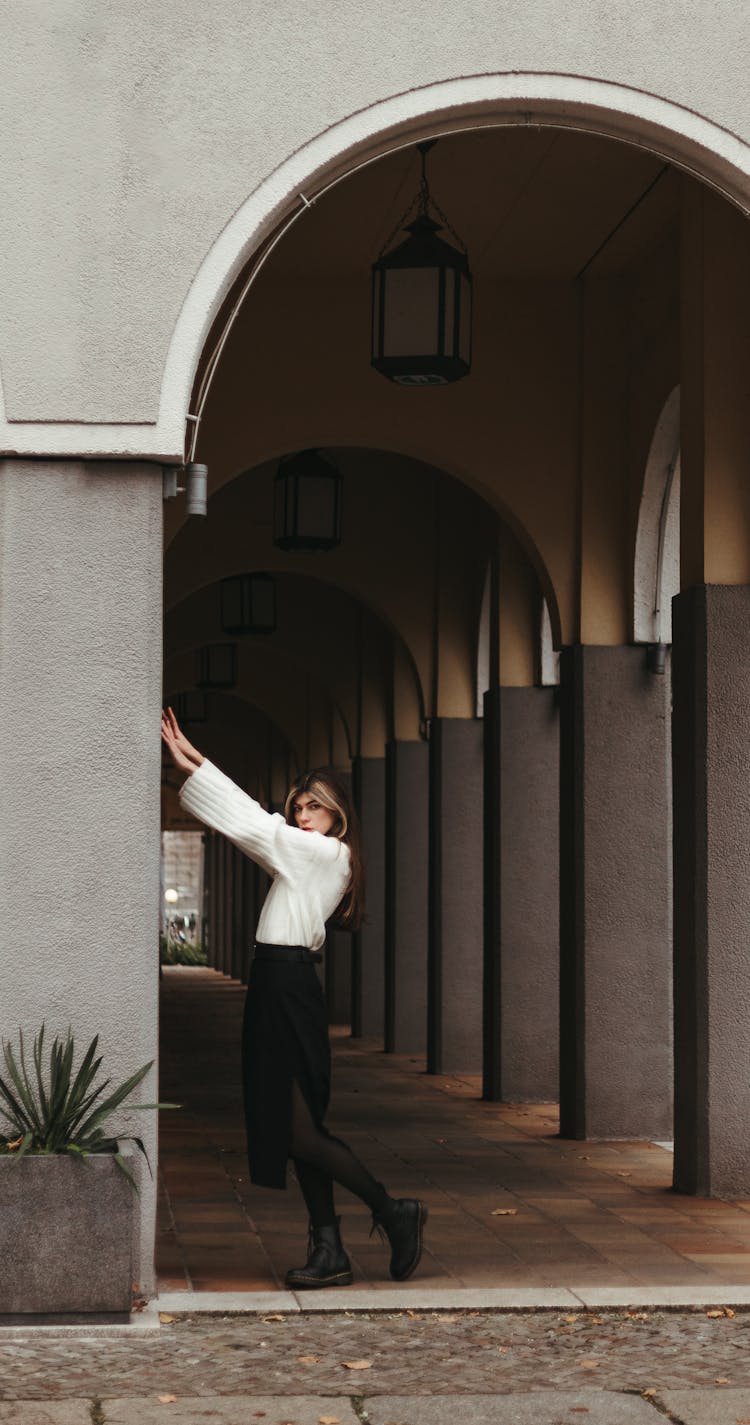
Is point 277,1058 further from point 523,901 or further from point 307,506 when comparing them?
point 307,506

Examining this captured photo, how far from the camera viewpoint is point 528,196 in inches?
417

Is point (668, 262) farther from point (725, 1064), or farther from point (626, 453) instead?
point (725, 1064)

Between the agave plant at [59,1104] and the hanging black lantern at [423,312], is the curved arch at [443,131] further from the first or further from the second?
the hanging black lantern at [423,312]

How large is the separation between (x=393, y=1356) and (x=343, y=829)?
5.86 feet

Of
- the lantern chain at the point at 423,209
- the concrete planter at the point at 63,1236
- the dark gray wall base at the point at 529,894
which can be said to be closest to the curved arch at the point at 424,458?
the lantern chain at the point at 423,209

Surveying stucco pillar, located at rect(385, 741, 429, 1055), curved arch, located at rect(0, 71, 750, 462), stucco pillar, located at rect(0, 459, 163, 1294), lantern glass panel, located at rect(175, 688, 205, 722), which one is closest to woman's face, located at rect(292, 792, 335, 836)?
stucco pillar, located at rect(0, 459, 163, 1294)

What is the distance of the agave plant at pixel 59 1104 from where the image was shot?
6.04 metres

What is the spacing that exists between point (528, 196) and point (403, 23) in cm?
401

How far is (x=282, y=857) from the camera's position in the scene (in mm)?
6578

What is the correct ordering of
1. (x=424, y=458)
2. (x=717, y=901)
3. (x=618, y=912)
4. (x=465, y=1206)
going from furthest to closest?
(x=424, y=458) < (x=618, y=912) < (x=717, y=901) < (x=465, y=1206)

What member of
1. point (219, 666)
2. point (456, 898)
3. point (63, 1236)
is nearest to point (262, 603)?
point (456, 898)

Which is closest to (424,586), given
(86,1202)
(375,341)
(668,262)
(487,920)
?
(487,920)

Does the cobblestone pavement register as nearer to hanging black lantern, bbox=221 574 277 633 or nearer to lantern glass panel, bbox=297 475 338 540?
lantern glass panel, bbox=297 475 338 540

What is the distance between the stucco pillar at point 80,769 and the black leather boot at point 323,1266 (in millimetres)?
523
